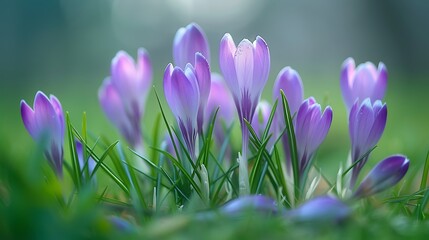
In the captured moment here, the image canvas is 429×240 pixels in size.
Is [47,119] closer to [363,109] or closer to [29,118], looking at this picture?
[29,118]

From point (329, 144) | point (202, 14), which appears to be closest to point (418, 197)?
point (329, 144)

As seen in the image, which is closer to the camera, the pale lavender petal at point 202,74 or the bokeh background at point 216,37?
the pale lavender petal at point 202,74

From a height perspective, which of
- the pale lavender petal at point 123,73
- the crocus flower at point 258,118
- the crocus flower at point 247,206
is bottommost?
the crocus flower at point 247,206

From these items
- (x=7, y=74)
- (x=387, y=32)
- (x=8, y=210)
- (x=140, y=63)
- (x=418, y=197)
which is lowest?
(x=418, y=197)

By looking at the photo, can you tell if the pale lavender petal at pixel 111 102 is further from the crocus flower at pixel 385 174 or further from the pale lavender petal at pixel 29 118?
the crocus flower at pixel 385 174

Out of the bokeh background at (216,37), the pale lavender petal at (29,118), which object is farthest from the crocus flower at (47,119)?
the bokeh background at (216,37)

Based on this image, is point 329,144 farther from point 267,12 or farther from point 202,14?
point 267,12

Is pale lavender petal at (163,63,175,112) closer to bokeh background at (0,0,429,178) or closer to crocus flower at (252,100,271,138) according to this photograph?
crocus flower at (252,100,271,138)
